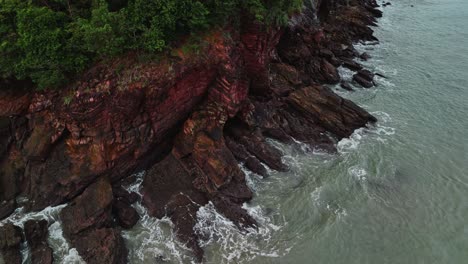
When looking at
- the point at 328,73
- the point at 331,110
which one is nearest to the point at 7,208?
the point at 331,110

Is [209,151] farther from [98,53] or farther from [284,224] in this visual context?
[98,53]

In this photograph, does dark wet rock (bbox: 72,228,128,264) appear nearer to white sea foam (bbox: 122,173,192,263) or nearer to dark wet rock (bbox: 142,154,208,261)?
white sea foam (bbox: 122,173,192,263)

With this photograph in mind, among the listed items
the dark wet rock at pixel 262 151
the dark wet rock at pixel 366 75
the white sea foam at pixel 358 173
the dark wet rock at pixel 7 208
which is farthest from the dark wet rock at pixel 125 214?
the dark wet rock at pixel 366 75

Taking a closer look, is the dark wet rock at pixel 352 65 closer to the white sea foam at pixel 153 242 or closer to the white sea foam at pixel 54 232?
the white sea foam at pixel 153 242

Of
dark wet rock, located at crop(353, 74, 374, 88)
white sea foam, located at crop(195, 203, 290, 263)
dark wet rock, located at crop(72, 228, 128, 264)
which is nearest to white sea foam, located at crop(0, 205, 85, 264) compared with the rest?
dark wet rock, located at crop(72, 228, 128, 264)

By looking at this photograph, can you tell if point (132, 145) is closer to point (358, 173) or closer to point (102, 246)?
point (102, 246)

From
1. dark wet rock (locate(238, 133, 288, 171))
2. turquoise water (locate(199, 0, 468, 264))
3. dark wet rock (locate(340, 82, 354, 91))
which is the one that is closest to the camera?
turquoise water (locate(199, 0, 468, 264))
